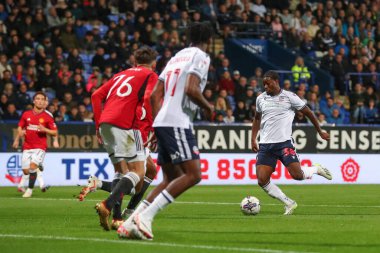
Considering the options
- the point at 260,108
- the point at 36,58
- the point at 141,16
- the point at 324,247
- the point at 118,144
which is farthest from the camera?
the point at 141,16

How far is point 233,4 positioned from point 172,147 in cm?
2456

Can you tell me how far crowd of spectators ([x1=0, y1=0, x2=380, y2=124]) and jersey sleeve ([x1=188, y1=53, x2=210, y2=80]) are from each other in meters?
16.4

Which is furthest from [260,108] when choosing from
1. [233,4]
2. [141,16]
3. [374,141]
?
[233,4]

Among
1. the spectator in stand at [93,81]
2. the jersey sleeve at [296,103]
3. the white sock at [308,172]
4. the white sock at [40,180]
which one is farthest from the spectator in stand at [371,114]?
the jersey sleeve at [296,103]

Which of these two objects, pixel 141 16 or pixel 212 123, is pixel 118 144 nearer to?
pixel 212 123

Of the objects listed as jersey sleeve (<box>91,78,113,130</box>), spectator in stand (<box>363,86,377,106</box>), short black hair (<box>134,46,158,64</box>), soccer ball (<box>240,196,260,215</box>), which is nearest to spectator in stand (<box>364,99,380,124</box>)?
spectator in stand (<box>363,86,377,106</box>)

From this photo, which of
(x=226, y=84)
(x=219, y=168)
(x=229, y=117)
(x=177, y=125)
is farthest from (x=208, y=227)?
(x=226, y=84)

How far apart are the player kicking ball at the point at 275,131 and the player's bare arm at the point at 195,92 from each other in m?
5.58

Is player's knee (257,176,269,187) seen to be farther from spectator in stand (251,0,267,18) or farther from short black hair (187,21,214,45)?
spectator in stand (251,0,267,18)

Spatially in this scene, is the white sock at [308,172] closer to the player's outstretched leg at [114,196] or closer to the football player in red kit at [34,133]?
the player's outstretched leg at [114,196]

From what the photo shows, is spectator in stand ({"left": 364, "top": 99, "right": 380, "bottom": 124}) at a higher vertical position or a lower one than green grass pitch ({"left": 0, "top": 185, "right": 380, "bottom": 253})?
lower

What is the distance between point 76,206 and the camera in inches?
688

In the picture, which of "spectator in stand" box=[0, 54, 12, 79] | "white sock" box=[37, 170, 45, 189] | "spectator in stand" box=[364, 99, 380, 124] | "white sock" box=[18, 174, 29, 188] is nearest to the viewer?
"white sock" box=[37, 170, 45, 189]

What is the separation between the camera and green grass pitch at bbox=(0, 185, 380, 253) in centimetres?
1023
